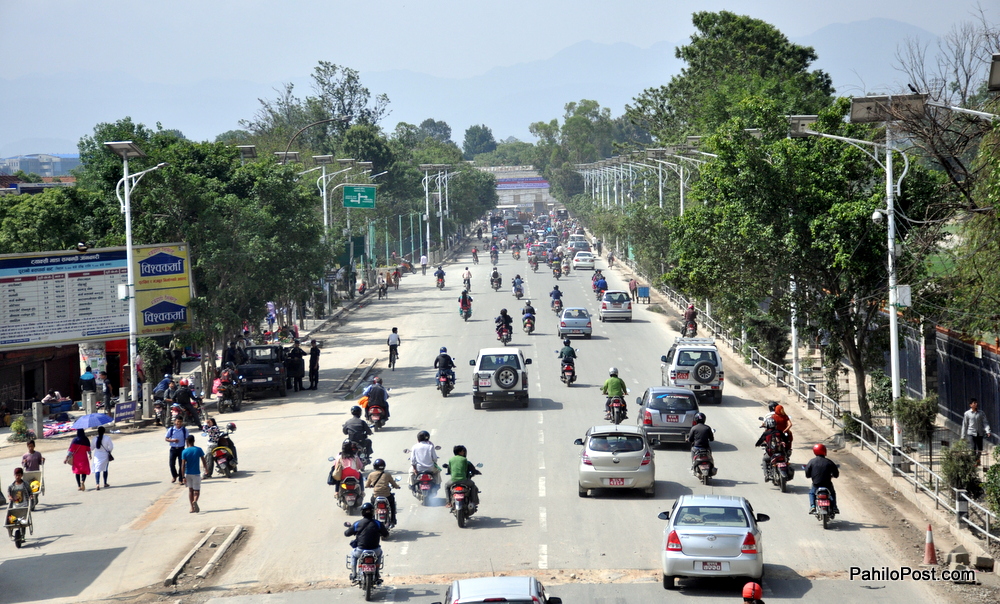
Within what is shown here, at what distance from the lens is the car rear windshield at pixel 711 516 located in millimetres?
14445

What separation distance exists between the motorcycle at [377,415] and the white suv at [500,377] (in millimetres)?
3435

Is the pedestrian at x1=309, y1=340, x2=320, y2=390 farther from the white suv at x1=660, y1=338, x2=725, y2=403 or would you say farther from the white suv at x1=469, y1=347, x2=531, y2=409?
the white suv at x1=660, y1=338, x2=725, y2=403

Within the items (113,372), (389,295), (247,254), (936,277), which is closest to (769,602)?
(936,277)

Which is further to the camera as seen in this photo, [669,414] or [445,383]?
[445,383]

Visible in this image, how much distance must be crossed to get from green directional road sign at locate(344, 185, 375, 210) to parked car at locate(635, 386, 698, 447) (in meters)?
41.6

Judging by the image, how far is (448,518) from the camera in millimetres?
18891

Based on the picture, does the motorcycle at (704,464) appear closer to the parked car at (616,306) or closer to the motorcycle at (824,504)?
the motorcycle at (824,504)

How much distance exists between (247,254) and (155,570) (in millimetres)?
20215

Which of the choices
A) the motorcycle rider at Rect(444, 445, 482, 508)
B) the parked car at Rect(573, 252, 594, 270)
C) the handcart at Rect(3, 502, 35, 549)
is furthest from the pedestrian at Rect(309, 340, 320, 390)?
the parked car at Rect(573, 252, 594, 270)

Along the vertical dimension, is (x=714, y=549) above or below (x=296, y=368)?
below

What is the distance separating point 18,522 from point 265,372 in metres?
16.9

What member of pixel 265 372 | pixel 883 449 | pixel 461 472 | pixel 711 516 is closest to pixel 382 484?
pixel 461 472

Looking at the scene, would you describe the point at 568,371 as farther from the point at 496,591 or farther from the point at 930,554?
the point at 496,591

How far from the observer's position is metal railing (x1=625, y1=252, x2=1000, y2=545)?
17.0 m
